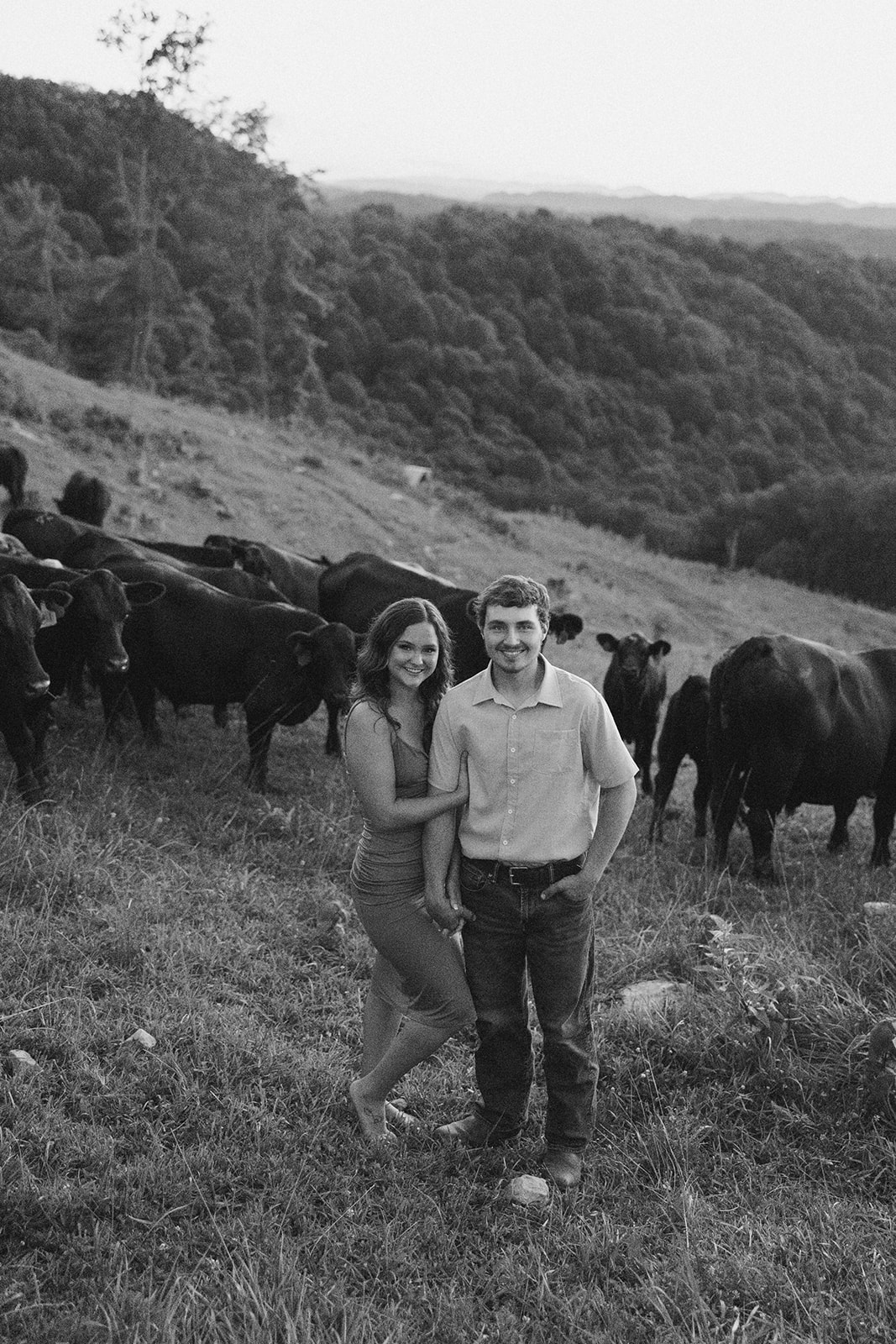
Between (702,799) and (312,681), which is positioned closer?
(312,681)

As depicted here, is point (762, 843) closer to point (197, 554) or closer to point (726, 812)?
point (726, 812)

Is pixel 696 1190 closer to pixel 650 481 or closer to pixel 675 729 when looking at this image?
pixel 675 729

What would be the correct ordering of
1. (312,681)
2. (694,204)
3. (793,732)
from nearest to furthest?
(793,732) → (312,681) → (694,204)

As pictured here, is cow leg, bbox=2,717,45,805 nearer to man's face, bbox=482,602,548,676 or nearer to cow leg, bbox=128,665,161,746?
cow leg, bbox=128,665,161,746

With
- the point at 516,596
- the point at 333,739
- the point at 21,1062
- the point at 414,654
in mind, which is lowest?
the point at 333,739

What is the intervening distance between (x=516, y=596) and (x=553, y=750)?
1.84ft

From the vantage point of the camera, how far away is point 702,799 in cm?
933

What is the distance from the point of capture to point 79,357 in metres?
41.0

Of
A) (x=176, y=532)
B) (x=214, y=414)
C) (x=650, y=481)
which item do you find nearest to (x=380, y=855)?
(x=176, y=532)

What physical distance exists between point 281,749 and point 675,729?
3.38m

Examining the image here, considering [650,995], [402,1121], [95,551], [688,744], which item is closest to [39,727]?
[95,551]

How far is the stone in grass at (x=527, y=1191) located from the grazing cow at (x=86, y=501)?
1164 cm

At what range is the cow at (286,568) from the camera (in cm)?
1260

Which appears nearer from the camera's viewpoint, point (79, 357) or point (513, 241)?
point (79, 357)
